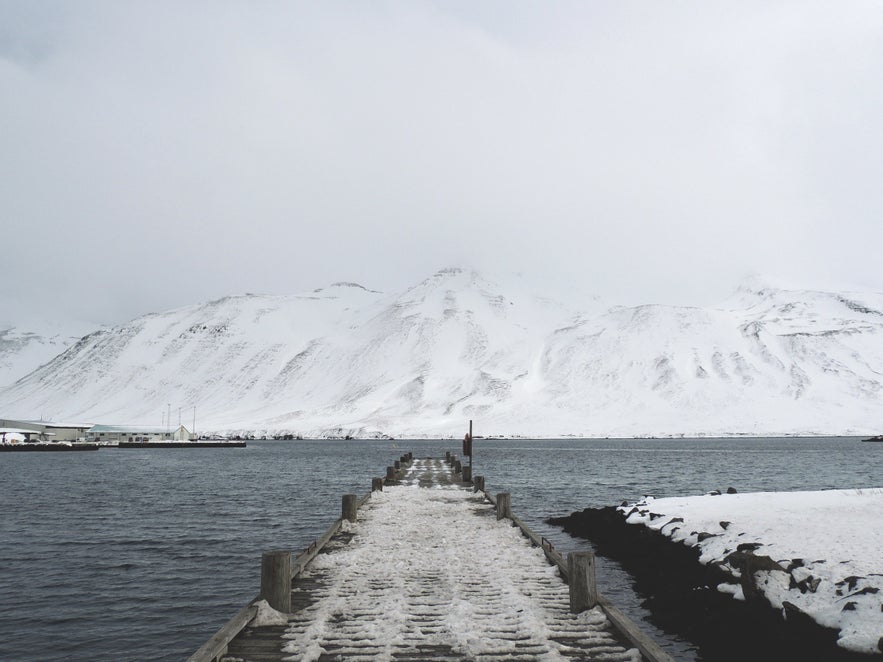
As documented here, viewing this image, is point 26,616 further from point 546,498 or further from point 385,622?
point 546,498

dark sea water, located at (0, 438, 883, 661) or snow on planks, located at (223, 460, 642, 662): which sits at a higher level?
snow on planks, located at (223, 460, 642, 662)

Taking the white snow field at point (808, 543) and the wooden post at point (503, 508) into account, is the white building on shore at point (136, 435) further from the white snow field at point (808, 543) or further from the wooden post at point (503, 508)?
the white snow field at point (808, 543)

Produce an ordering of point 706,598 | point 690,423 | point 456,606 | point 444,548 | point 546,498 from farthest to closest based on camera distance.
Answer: point 690,423
point 546,498
point 444,548
point 706,598
point 456,606

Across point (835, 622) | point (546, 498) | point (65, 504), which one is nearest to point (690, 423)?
point (546, 498)

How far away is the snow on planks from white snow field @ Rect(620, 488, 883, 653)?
436 cm

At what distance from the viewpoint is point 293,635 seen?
11.0m

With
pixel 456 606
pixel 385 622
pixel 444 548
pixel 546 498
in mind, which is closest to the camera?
pixel 385 622

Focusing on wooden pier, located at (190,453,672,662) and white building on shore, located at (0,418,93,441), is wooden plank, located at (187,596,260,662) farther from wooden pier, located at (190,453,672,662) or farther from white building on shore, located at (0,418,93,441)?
white building on shore, located at (0,418,93,441)

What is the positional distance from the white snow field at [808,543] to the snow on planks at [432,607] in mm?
4359

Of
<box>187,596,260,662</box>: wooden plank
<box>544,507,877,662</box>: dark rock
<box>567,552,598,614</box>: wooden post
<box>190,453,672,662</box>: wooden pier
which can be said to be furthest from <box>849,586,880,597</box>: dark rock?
<box>187,596,260,662</box>: wooden plank

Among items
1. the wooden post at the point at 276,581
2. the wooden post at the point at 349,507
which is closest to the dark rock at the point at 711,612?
the wooden post at the point at 276,581

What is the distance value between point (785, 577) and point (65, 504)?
1423 inches

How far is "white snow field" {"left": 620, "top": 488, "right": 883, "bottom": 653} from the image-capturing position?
12.4 meters

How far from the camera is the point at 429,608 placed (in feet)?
41.7
